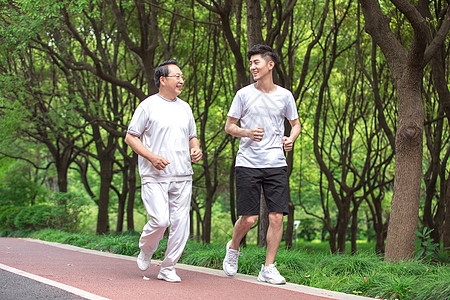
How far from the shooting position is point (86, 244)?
11.1m

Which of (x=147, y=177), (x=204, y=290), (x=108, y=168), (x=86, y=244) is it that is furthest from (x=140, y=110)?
(x=108, y=168)

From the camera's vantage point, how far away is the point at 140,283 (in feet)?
18.0

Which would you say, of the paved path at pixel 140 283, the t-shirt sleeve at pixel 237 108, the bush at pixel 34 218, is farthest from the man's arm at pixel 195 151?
the bush at pixel 34 218

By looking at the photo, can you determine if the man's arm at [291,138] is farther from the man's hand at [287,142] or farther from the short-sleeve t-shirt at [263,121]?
the short-sleeve t-shirt at [263,121]

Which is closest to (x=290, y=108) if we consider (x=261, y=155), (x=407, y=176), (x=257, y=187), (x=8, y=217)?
(x=261, y=155)

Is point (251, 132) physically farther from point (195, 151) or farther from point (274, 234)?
point (274, 234)

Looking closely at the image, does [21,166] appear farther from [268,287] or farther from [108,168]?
[268,287]

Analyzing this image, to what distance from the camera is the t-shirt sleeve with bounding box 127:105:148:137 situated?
5.88m

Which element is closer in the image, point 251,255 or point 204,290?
point 204,290

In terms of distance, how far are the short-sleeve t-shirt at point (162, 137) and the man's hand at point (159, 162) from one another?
18 cm

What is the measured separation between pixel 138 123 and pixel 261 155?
1334 mm

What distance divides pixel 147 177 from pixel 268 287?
1645 millimetres

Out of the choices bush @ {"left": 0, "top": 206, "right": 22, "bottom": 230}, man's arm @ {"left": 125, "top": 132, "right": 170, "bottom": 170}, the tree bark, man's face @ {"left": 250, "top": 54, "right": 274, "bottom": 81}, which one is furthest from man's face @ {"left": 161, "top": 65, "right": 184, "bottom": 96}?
bush @ {"left": 0, "top": 206, "right": 22, "bottom": 230}

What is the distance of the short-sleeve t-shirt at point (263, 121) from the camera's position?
603cm
